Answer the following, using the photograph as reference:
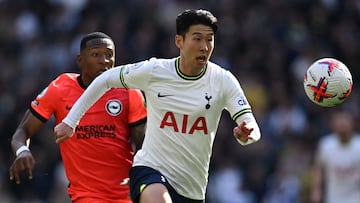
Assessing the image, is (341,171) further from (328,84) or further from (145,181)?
(145,181)

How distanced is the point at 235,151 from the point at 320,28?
2962 mm

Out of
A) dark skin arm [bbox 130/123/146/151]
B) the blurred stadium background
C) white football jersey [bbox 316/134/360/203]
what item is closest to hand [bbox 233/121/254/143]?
dark skin arm [bbox 130/123/146/151]

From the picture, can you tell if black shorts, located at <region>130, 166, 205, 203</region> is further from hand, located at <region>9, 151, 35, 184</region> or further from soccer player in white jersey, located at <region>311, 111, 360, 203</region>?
soccer player in white jersey, located at <region>311, 111, 360, 203</region>

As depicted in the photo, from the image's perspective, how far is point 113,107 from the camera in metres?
9.78

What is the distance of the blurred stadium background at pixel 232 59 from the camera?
16.9 meters

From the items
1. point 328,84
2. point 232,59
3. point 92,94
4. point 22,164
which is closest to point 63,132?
point 92,94

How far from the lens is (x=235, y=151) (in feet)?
56.4

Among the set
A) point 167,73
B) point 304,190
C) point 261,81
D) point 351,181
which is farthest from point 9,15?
point 167,73

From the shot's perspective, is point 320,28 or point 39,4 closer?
point 320,28

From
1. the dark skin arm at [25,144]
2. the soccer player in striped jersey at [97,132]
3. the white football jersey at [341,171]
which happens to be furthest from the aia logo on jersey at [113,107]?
the white football jersey at [341,171]

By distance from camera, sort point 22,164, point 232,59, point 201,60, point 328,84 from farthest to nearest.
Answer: point 232,59, point 328,84, point 22,164, point 201,60

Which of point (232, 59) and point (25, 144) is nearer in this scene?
point (25, 144)

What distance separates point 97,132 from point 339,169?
15.5 feet

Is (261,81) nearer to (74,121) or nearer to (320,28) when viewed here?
(320,28)
